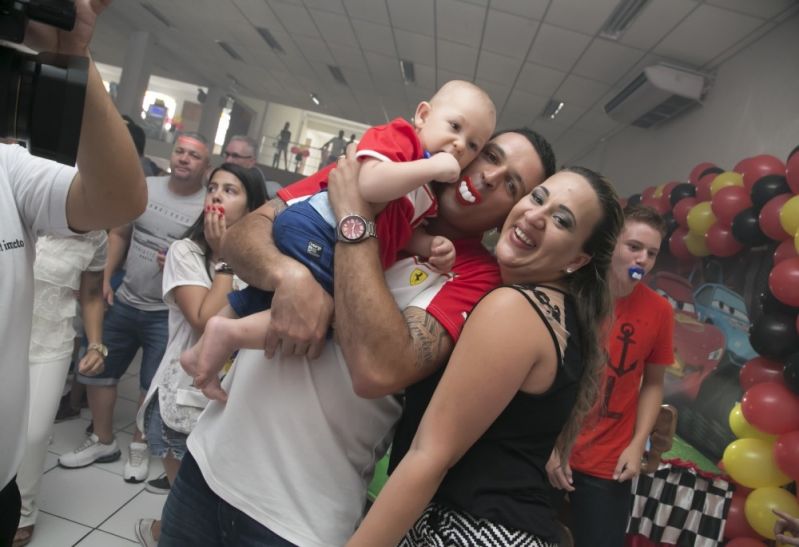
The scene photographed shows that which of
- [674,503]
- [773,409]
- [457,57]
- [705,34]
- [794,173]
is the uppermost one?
[705,34]

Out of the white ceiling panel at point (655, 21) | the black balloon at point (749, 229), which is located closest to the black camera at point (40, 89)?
the black balloon at point (749, 229)

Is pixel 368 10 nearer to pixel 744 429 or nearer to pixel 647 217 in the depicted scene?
pixel 647 217

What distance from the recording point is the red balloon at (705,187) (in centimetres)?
375

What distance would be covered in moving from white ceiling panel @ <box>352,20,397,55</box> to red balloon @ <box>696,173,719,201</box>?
393cm

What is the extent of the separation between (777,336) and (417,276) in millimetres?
2176

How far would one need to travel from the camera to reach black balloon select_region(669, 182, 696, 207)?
412 cm

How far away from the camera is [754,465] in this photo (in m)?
2.45

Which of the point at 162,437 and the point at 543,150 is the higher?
the point at 543,150

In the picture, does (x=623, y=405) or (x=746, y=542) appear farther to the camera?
(x=746, y=542)

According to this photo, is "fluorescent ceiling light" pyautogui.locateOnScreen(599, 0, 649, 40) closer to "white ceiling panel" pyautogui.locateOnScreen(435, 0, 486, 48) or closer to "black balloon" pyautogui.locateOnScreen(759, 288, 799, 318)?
"white ceiling panel" pyautogui.locateOnScreen(435, 0, 486, 48)

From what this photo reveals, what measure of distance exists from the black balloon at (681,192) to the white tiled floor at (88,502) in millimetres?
4106

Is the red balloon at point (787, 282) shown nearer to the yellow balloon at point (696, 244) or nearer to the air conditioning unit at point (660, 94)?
the yellow balloon at point (696, 244)

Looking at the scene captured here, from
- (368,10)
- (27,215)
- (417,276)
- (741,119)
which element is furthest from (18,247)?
(368,10)

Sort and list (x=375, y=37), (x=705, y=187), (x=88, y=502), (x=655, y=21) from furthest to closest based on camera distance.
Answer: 1. (x=375, y=37)
2. (x=655, y=21)
3. (x=705, y=187)
4. (x=88, y=502)
